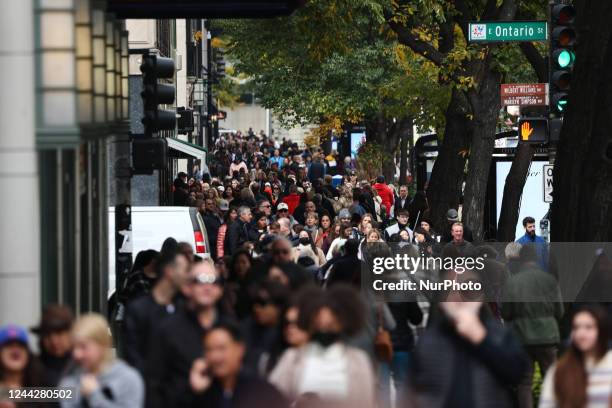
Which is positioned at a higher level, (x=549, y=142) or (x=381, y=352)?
(x=549, y=142)

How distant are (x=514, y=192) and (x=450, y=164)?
540 cm

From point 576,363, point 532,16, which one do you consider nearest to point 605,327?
point 576,363

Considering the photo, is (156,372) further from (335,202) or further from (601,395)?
(335,202)

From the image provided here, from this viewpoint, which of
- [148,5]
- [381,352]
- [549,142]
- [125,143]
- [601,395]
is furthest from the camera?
[549,142]

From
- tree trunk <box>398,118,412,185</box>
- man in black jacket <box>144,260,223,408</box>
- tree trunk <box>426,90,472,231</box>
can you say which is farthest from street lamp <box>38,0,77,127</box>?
tree trunk <box>398,118,412,185</box>

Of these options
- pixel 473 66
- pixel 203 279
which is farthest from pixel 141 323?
pixel 473 66

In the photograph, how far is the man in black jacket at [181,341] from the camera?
32.2 feet

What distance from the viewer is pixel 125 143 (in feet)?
59.1

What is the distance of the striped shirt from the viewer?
9.59 meters

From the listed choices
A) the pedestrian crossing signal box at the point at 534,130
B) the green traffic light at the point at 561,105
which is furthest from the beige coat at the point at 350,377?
the pedestrian crossing signal box at the point at 534,130

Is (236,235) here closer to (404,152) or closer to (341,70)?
(341,70)

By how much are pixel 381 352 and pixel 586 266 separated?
263 inches

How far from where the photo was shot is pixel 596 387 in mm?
9672

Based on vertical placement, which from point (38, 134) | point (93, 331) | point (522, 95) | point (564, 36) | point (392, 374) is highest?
point (564, 36)
